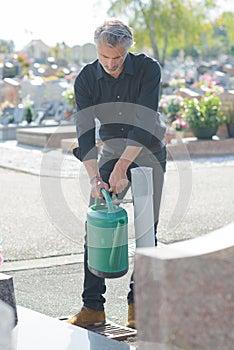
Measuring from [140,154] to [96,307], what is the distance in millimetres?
902

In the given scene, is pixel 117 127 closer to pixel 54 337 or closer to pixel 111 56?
pixel 111 56

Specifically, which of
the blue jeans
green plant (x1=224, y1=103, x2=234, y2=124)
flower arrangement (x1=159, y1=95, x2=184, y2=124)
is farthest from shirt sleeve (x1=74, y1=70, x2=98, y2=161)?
flower arrangement (x1=159, y1=95, x2=184, y2=124)

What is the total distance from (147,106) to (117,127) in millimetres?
232

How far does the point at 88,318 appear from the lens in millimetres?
4789

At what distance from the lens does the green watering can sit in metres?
4.25

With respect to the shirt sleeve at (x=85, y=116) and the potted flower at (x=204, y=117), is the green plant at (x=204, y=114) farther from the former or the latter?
the shirt sleeve at (x=85, y=116)

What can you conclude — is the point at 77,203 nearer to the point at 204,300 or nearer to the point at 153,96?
the point at 153,96

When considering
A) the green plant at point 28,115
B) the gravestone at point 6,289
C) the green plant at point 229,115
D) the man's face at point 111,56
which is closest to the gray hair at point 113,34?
the man's face at point 111,56

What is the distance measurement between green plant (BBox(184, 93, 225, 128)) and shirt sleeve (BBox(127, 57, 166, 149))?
10.0 meters

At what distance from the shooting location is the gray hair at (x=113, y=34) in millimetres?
4285

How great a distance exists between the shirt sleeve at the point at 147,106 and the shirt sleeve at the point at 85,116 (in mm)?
237

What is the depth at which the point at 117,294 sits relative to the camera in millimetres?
5703

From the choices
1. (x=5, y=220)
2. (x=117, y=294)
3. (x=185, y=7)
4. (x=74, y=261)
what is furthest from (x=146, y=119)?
(x=185, y=7)

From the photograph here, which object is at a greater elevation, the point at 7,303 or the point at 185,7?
the point at 185,7
